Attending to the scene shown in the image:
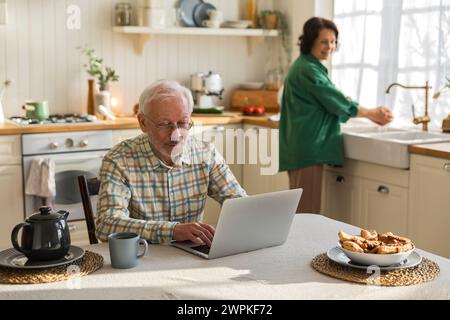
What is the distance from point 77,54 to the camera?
487 centimetres

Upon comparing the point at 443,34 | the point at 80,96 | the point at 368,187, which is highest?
the point at 443,34

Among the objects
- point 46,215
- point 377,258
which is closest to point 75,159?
point 46,215

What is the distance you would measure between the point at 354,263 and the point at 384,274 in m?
0.09

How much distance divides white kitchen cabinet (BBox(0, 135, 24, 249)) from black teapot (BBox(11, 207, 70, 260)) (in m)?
2.36

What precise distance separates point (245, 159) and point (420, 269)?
298cm

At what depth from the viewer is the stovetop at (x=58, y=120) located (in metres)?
4.39

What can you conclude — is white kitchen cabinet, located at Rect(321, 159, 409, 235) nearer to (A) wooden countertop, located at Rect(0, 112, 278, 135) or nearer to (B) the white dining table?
(A) wooden countertop, located at Rect(0, 112, 278, 135)

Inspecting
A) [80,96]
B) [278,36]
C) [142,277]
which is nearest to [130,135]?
[80,96]

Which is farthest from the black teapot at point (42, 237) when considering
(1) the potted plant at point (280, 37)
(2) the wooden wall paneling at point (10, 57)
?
(1) the potted plant at point (280, 37)

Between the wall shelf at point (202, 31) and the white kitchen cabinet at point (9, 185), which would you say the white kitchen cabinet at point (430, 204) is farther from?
the white kitchen cabinet at point (9, 185)

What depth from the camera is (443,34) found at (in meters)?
4.08

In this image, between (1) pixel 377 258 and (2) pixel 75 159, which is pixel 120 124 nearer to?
(2) pixel 75 159

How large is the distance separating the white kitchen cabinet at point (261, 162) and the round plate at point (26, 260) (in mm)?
2621
